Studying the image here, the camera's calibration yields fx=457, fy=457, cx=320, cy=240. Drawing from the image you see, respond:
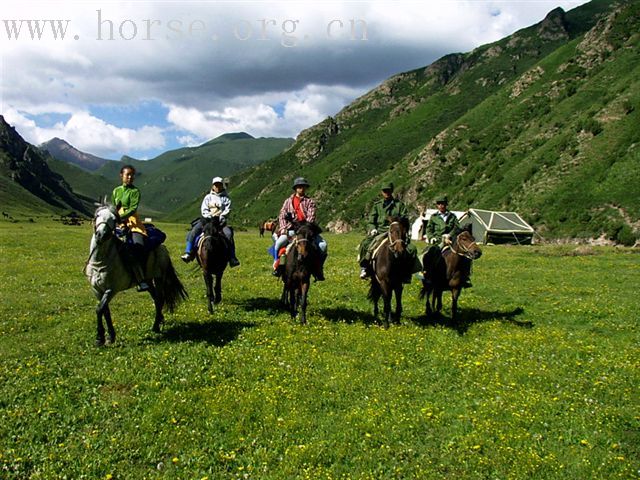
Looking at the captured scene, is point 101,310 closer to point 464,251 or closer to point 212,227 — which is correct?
point 212,227

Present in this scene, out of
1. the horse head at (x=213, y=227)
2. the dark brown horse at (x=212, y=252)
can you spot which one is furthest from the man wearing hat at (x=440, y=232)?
the horse head at (x=213, y=227)

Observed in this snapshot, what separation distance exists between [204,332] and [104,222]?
→ 4529 millimetres

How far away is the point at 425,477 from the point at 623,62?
104592mm

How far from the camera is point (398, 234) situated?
14.6 metres

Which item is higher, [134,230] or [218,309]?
[134,230]

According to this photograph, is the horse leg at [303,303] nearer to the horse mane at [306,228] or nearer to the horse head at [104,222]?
the horse mane at [306,228]

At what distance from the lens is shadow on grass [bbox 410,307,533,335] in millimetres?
16281

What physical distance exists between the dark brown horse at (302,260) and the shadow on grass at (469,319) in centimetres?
441

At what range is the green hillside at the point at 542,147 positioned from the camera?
200ft

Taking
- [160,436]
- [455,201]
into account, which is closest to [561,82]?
[455,201]

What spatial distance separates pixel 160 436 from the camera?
8109 mm

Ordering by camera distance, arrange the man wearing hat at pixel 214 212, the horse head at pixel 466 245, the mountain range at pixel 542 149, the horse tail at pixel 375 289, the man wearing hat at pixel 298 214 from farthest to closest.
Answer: the mountain range at pixel 542 149
the man wearing hat at pixel 214 212
the horse tail at pixel 375 289
the horse head at pixel 466 245
the man wearing hat at pixel 298 214

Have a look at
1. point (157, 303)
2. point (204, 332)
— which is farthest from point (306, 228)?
point (157, 303)

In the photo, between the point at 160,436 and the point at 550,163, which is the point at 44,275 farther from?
the point at 550,163
